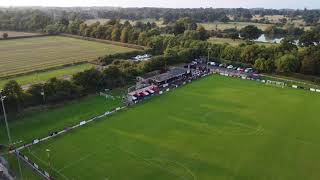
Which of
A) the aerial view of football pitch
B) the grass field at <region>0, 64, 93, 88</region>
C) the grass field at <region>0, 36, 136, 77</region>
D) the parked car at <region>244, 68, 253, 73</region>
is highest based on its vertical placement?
the grass field at <region>0, 36, 136, 77</region>

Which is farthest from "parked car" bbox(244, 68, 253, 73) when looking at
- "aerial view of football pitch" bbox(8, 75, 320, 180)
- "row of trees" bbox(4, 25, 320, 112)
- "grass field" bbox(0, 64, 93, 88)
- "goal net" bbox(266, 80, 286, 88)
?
"grass field" bbox(0, 64, 93, 88)

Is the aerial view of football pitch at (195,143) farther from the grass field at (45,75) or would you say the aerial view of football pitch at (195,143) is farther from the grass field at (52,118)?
the grass field at (45,75)

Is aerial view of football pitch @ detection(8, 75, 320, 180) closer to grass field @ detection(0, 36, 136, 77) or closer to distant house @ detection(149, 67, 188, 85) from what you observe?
distant house @ detection(149, 67, 188, 85)

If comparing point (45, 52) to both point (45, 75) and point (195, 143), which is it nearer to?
point (45, 75)

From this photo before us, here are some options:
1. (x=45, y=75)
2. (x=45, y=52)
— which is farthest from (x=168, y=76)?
(x=45, y=52)

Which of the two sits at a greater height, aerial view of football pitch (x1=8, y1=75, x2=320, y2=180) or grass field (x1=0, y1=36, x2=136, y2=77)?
grass field (x1=0, y1=36, x2=136, y2=77)

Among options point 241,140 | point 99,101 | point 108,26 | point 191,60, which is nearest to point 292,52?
point 191,60

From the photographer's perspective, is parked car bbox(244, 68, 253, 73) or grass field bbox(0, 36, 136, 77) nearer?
parked car bbox(244, 68, 253, 73)
